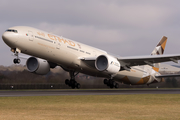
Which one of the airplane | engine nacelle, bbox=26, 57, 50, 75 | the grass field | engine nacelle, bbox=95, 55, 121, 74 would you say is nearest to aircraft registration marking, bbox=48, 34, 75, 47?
the airplane

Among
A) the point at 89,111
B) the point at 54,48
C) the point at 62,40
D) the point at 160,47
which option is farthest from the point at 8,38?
the point at 160,47

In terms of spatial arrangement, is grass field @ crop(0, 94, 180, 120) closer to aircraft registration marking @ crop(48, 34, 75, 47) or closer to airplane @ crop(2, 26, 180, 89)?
airplane @ crop(2, 26, 180, 89)

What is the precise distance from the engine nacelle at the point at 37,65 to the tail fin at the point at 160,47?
20.2 meters

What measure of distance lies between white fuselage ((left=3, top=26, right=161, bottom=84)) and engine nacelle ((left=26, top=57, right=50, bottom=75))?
5356 millimetres

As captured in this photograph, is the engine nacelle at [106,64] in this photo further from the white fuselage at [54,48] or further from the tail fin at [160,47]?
the tail fin at [160,47]

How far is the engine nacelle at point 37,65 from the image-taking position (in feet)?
121

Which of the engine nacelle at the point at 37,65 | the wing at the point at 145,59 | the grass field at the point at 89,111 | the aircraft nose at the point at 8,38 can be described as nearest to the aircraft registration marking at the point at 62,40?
the aircraft nose at the point at 8,38

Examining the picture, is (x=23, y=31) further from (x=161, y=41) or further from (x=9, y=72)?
(x=161, y=41)

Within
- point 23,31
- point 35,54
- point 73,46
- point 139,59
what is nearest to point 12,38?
point 23,31

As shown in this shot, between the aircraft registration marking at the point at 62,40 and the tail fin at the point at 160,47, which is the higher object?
the tail fin at the point at 160,47

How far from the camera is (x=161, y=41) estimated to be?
47.1 metres

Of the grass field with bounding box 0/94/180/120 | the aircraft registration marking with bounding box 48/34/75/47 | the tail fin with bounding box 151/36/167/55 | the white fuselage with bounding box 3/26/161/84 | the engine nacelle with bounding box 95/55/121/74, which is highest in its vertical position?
the tail fin with bounding box 151/36/167/55

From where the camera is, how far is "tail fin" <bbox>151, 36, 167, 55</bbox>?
4629 cm

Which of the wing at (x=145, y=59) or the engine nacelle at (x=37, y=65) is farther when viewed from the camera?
the engine nacelle at (x=37, y=65)
